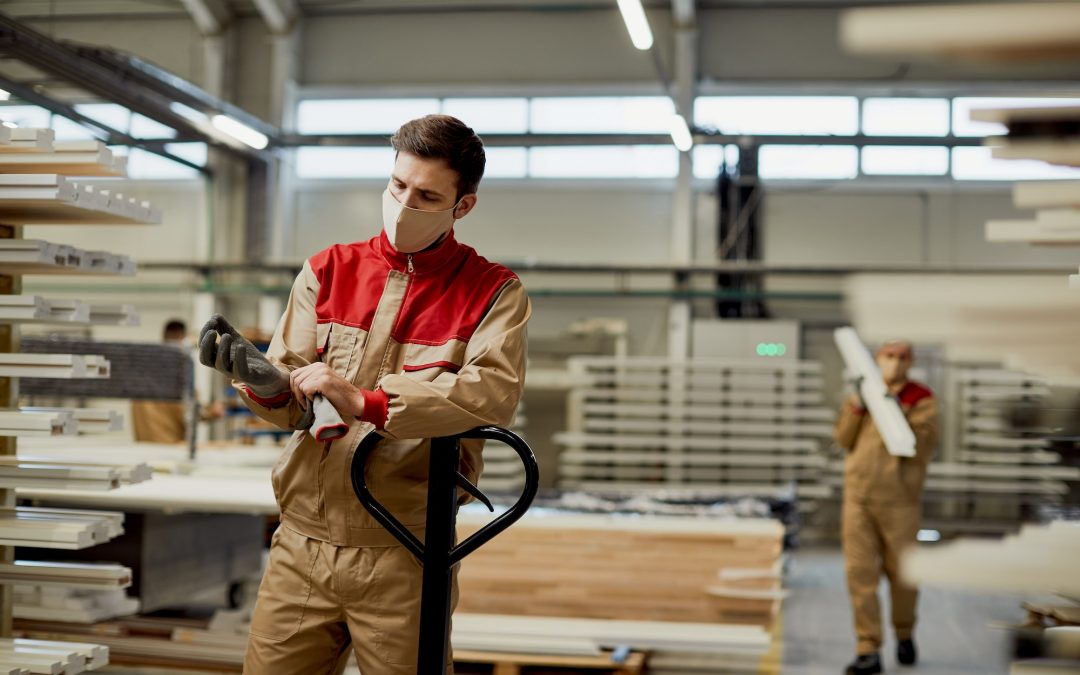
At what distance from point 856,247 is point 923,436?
6175 millimetres

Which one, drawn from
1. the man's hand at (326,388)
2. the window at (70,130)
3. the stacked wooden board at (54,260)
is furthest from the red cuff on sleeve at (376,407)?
the window at (70,130)

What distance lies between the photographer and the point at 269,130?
11.9m

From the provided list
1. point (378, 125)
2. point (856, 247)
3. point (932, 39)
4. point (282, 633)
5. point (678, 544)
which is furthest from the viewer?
point (378, 125)

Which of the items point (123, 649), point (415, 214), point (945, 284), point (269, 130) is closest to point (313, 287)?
point (415, 214)

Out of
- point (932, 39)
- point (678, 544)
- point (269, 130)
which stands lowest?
point (678, 544)

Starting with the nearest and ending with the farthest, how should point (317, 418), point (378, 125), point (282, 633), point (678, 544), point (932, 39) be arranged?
point (932, 39) → point (317, 418) → point (282, 633) → point (678, 544) → point (378, 125)

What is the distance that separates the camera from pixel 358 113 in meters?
12.9

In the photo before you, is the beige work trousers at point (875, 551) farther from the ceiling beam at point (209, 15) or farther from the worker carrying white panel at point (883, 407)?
the ceiling beam at point (209, 15)

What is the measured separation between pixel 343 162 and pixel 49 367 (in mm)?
10438

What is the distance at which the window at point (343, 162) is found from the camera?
1268cm

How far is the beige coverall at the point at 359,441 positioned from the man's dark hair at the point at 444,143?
17cm

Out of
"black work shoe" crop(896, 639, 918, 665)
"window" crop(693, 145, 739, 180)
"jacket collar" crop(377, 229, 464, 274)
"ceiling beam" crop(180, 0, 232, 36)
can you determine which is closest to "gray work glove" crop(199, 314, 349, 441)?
"jacket collar" crop(377, 229, 464, 274)

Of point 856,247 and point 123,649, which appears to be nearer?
point 123,649

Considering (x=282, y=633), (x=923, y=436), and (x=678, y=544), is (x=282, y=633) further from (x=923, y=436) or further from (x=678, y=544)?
(x=923, y=436)
